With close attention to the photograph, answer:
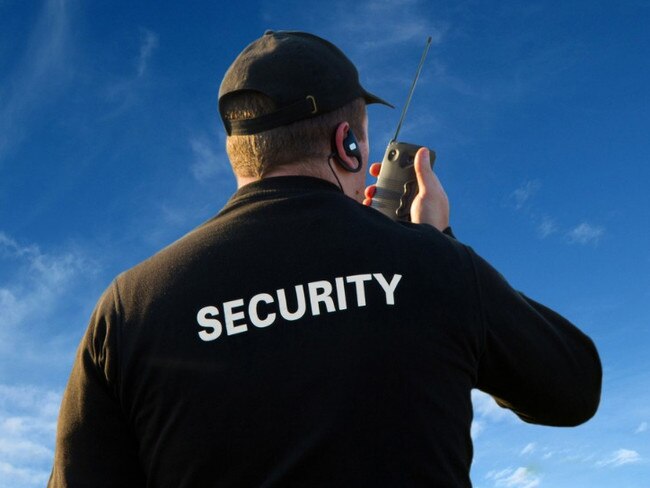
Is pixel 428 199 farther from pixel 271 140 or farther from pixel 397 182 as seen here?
pixel 271 140

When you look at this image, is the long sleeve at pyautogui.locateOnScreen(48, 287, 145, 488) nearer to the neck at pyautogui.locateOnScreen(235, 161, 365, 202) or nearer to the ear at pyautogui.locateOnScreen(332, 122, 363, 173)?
the neck at pyautogui.locateOnScreen(235, 161, 365, 202)

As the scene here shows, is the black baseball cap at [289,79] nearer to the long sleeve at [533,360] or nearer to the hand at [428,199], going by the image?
the hand at [428,199]

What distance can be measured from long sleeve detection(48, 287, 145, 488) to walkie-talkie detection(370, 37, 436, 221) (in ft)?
4.52

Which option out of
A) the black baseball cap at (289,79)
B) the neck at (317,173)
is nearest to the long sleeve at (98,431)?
the neck at (317,173)

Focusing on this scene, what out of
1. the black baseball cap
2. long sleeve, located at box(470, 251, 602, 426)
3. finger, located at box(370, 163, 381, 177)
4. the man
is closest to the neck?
the man

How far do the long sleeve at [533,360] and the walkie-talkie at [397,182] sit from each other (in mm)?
936

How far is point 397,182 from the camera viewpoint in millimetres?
3309

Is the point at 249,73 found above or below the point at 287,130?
above

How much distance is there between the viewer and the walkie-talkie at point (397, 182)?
3.26m

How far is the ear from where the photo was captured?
8.50 feet

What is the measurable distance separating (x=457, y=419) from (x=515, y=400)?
0.38 m

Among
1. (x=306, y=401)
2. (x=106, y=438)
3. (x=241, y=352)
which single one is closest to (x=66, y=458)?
(x=106, y=438)

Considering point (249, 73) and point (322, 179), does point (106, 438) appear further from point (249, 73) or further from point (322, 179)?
point (249, 73)

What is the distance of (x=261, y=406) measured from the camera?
6.62 ft
